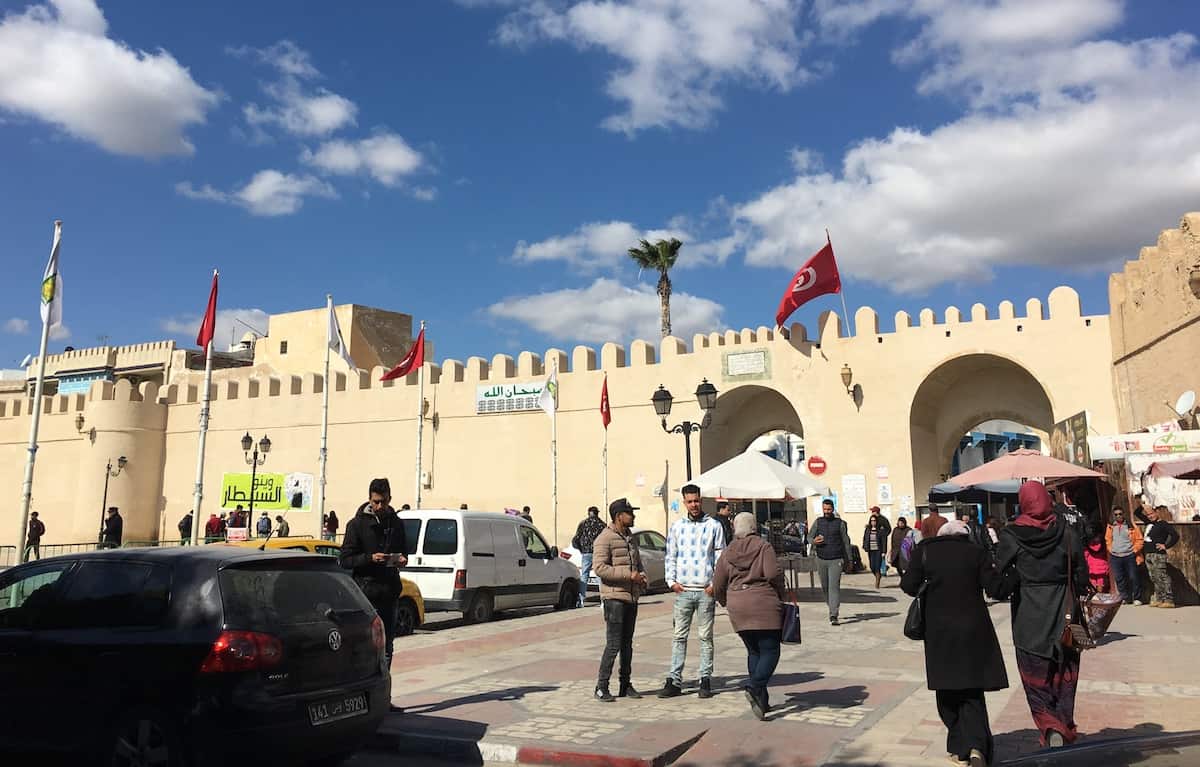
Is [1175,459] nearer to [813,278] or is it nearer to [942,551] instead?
[813,278]

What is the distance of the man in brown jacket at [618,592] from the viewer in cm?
724

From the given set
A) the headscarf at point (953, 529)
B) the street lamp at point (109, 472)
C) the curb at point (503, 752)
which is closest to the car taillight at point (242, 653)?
the curb at point (503, 752)

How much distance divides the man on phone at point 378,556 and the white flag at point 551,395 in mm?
17910

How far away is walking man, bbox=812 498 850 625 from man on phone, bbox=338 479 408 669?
7.07 m

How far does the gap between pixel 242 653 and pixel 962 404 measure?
21.9m

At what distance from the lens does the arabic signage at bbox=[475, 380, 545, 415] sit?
87.0ft

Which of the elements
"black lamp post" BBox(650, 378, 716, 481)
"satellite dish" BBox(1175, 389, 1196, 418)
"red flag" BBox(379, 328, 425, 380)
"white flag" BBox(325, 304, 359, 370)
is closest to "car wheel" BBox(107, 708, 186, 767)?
"black lamp post" BBox(650, 378, 716, 481)

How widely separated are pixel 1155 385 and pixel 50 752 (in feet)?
62.6

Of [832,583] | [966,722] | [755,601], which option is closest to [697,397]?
[832,583]

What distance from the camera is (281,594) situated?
17.0 feet

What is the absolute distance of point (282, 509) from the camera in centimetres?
3030

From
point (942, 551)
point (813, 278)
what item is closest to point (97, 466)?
point (813, 278)

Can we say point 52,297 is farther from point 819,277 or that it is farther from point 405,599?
point 819,277

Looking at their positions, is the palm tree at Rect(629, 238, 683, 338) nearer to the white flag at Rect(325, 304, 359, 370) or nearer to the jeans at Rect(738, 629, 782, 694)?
the white flag at Rect(325, 304, 359, 370)
